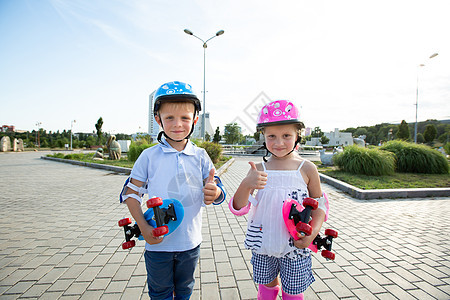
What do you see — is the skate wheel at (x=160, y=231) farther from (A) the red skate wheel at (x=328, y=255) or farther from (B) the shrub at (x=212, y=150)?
(B) the shrub at (x=212, y=150)

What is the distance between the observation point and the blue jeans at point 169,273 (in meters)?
1.71

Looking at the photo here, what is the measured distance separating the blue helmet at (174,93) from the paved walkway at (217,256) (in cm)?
205

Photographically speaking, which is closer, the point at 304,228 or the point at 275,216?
the point at 304,228

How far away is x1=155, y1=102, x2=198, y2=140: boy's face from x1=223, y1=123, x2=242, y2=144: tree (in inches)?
2299

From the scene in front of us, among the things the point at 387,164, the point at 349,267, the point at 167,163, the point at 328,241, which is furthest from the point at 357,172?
the point at 167,163

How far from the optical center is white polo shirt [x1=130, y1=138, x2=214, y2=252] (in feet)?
5.69

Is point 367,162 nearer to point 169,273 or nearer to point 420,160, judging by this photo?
point 420,160

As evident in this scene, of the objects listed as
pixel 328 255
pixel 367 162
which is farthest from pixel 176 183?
pixel 367 162

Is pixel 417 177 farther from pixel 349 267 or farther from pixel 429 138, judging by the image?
pixel 429 138

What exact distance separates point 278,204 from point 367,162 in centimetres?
971

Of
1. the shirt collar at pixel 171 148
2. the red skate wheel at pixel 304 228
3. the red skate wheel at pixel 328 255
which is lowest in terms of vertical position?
the red skate wheel at pixel 328 255

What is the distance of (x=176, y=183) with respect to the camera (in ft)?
5.78

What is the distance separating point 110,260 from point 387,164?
1064 centimetres

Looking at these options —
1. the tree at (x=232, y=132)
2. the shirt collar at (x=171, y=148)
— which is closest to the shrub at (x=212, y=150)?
the shirt collar at (x=171, y=148)
